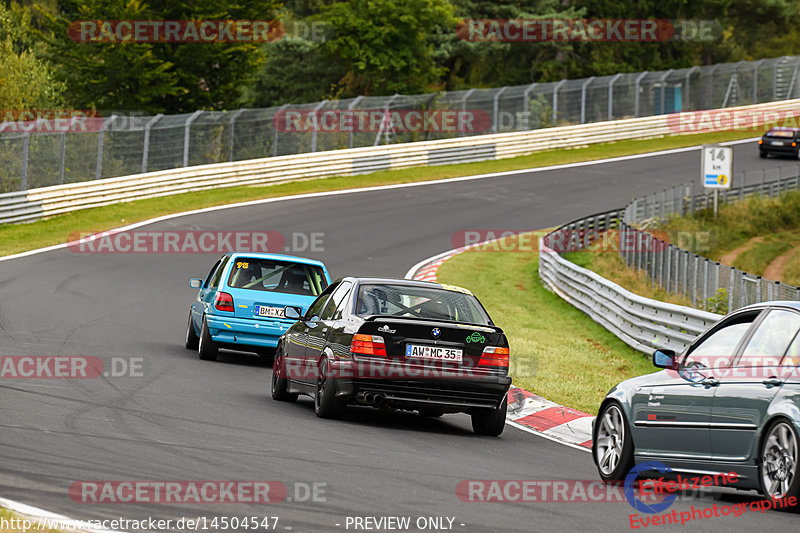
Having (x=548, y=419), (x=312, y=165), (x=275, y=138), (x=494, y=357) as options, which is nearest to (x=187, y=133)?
(x=275, y=138)

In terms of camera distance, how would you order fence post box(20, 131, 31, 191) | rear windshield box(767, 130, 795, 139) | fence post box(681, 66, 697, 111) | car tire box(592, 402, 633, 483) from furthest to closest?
fence post box(681, 66, 697, 111), rear windshield box(767, 130, 795, 139), fence post box(20, 131, 31, 191), car tire box(592, 402, 633, 483)

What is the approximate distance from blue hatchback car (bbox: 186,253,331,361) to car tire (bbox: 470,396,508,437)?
4.50 metres

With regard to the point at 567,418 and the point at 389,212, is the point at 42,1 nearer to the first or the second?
the point at 389,212

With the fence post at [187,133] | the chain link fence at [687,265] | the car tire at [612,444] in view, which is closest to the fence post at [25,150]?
the fence post at [187,133]

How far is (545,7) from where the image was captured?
6338cm

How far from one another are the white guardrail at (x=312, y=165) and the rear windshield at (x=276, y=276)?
17091mm

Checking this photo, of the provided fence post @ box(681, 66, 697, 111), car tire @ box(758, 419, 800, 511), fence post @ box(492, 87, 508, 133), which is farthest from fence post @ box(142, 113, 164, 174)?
car tire @ box(758, 419, 800, 511)

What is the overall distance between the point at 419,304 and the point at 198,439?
2918mm

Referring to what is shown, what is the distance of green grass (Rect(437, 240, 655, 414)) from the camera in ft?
48.2

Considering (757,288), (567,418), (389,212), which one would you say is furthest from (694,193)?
(567,418)

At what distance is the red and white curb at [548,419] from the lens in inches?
454

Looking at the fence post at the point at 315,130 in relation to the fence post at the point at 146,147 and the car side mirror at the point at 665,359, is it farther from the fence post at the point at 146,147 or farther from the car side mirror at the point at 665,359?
the car side mirror at the point at 665,359

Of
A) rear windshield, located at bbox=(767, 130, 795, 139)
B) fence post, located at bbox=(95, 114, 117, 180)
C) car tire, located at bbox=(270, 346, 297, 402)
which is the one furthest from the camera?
rear windshield, located at bbox=(767, 130, 795, 139)

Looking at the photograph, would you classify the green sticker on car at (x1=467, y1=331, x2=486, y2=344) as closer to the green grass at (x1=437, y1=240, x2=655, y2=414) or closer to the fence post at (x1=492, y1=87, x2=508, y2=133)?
the green grass at (x1=437, y1=240, x2=655, y2=414)
